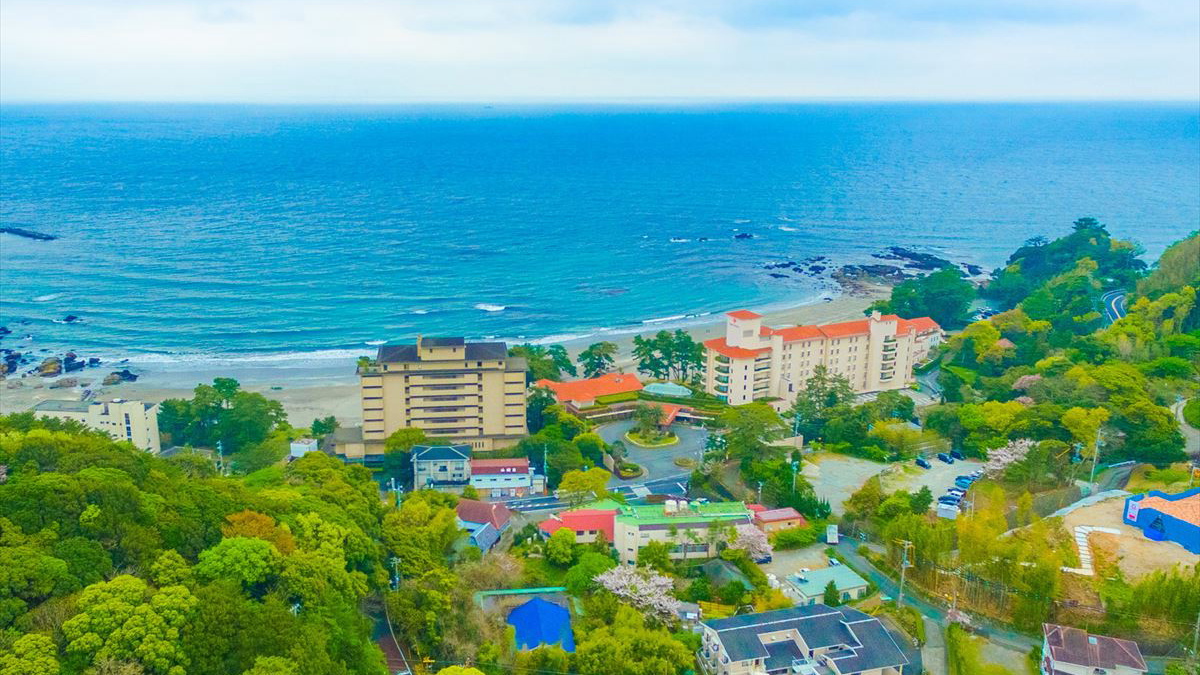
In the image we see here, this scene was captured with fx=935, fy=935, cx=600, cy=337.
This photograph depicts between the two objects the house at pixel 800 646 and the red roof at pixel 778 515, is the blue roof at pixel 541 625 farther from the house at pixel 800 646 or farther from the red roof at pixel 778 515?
the red roof at pixel 778 515

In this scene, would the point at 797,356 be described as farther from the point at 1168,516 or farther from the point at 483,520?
the point at 483,520

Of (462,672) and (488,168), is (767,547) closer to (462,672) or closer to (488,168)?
(462,672)

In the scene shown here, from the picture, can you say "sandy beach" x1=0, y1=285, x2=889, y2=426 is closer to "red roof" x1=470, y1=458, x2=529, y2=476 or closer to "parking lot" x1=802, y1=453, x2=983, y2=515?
"red roof" x1=470, y1=458, x2=529, y2=476

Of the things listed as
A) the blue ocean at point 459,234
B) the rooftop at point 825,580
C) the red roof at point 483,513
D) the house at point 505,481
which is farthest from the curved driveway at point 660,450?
the blue ocean at point 459,234

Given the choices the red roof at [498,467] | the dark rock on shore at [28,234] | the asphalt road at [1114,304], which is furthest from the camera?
the dark rock on shore at [28,234]

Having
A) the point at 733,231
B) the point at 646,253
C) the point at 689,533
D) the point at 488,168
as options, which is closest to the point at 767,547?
the point at 689,533

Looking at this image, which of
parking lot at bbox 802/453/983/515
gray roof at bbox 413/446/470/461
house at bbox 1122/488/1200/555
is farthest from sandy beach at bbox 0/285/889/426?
house at bbox 1122/488/1200/555

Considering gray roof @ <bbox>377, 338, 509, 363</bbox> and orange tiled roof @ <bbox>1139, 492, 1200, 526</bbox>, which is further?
gray roof @ <bbox>377, 338, 509, 363</bbox>

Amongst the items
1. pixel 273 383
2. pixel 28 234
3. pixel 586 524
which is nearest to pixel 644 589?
pixel 586 524
